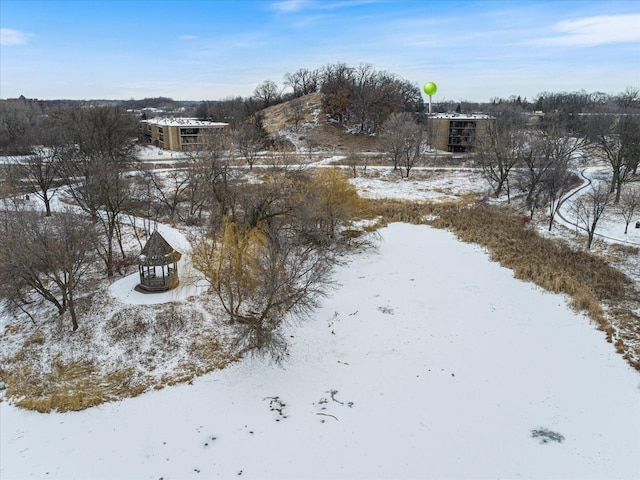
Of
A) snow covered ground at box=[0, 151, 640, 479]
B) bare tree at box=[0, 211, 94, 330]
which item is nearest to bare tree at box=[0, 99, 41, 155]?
bare tree at box=[0, 211, 94, 330]

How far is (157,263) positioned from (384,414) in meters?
12.5

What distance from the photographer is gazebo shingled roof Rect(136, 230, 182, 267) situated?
20328 millimetres

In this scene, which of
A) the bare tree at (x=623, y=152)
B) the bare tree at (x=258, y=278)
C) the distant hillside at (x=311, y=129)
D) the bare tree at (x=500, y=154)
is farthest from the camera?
the distant hillside at (x=311, y=129)

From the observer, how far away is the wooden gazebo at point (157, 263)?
2038cm

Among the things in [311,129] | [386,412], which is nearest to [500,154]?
[386,412]

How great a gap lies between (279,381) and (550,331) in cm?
1175

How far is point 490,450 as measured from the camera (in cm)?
1259

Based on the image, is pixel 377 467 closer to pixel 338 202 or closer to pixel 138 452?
pixel 138 452

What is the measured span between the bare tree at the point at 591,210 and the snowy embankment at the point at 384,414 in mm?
10875

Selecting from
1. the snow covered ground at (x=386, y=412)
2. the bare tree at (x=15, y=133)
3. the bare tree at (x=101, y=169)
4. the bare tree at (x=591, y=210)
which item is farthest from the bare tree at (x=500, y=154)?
the bare tree at (x=15, y=133)

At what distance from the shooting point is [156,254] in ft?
66.9

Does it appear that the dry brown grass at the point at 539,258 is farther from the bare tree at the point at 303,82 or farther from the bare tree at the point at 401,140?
the bare tree at the point at 303,82

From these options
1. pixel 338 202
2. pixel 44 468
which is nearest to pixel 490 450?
pixel 44 468

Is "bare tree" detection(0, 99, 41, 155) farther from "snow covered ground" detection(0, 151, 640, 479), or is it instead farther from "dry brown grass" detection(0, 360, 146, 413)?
"snow covered ground" detection(0, 151, 640, 479)
